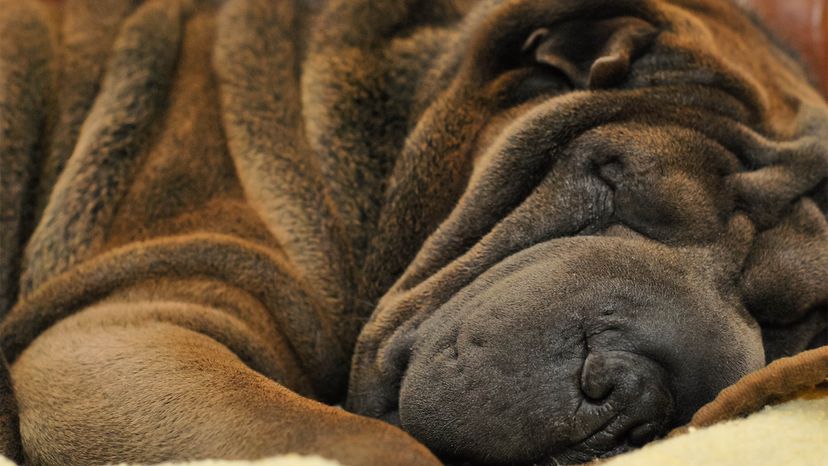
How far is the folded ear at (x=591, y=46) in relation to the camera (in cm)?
145

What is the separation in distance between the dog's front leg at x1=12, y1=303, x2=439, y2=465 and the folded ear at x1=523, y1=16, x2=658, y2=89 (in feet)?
2.17

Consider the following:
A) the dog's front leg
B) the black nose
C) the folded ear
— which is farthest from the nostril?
the folded ear

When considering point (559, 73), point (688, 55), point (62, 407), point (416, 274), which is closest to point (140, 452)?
point (62, 407)

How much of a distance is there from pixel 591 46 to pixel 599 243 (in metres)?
0.40

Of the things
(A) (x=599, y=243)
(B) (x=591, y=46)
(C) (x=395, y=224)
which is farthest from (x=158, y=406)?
(B) (x=591, y=46)

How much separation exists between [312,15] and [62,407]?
0.88 metres

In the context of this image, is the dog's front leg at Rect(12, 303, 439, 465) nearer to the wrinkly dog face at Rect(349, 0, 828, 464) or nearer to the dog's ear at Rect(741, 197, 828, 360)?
the wrinkly dog face at Rect(349, 0, 828, 464)

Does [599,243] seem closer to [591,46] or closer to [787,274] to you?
[787,274]

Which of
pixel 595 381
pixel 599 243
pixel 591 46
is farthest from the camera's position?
pixel 591 46

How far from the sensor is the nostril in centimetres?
117

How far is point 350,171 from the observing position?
1630mm

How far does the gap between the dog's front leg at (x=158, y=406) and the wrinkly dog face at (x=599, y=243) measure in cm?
20

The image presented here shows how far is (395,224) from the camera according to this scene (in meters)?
1.55

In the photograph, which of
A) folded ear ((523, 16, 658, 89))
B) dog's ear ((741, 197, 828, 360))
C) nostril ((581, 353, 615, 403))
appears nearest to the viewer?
nostril ((581, 353, 615, 403))
